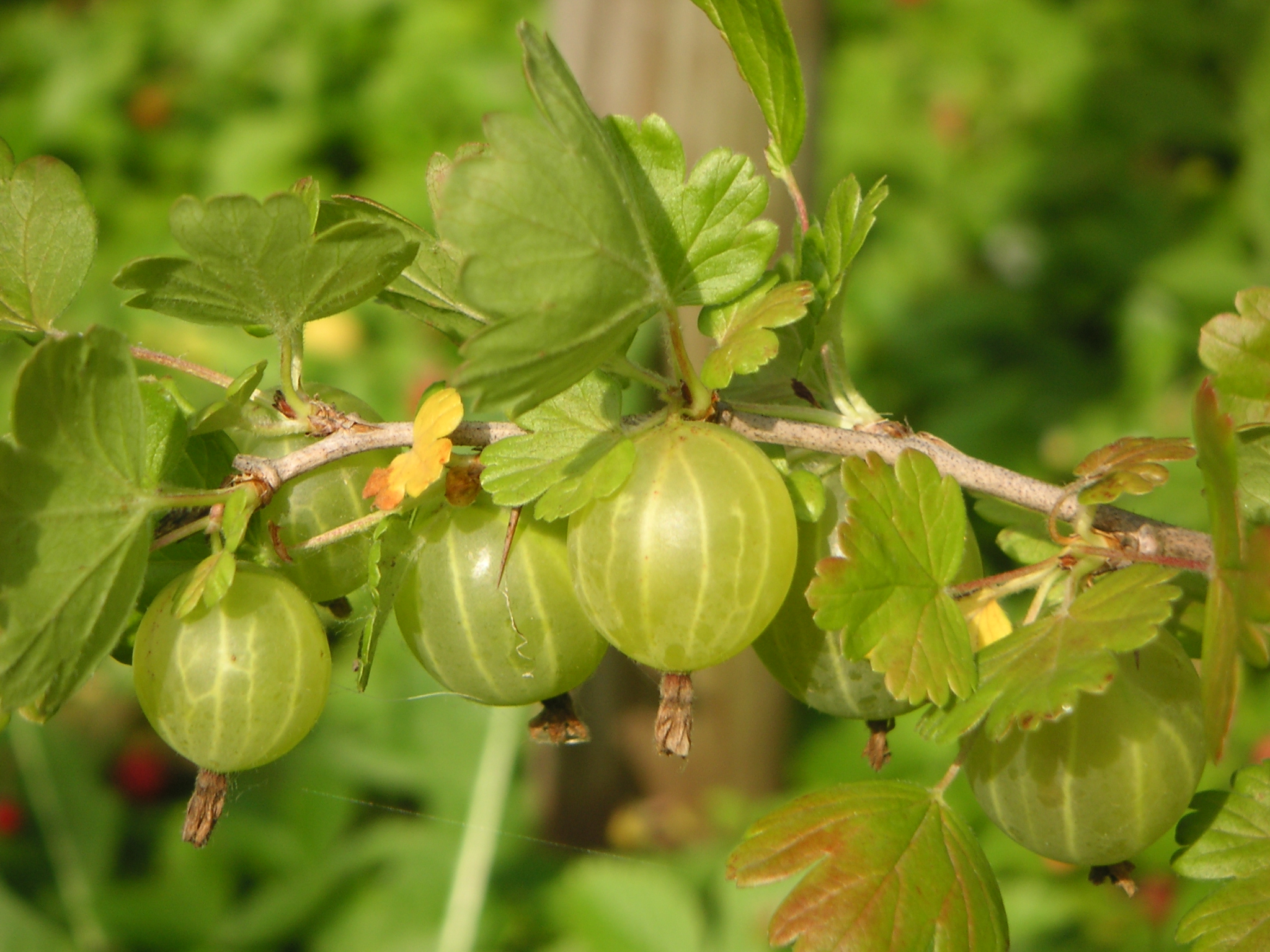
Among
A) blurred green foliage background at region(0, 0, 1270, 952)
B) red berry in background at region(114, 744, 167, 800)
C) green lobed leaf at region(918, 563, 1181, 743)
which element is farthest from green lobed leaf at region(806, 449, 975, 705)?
red berry in background at region(114, 744, 167, 800)

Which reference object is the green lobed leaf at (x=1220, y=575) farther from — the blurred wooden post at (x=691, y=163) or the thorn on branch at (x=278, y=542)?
the blurred wooden post at (x=691, y=163)

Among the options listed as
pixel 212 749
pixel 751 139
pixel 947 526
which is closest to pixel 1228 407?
pixel 947 526

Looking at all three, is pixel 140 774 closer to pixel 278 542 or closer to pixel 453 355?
pixel 453 355

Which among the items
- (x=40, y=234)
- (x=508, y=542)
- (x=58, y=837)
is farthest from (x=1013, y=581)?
(x=58, y=837)

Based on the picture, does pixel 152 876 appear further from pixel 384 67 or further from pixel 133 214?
pixel 384 67

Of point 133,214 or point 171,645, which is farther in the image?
point 133,214

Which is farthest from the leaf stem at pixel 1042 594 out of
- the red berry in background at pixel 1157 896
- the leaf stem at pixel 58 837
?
the leaf stem at pixel 58 837

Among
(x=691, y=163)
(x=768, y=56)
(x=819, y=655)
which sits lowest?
(x=691, y=163)
